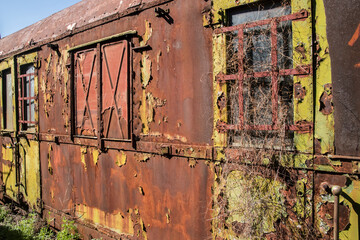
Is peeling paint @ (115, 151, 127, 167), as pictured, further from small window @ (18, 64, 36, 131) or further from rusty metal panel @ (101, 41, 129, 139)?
small window @ (18, 64, 36, 131)

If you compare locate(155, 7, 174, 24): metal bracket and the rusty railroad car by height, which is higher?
locate(155, 7, 174, 24): metal bracket

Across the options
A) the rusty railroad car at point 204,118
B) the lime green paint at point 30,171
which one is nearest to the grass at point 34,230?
the rusty railroad car at point 204,118

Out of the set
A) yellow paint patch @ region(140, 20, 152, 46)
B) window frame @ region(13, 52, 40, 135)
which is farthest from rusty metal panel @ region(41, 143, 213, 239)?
yellow paint patch @ region(140, 20, 152, 46)

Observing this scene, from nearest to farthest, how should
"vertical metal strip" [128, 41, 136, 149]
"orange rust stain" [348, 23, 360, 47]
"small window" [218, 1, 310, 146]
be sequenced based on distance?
"orange rust stain" [348, 23, 360, 47]
"small window" [218, 1, 310, 146]
"vertical metal strip" [128, 41, 136, 149]

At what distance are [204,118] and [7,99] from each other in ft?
19.0

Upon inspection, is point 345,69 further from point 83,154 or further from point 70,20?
point 70,20

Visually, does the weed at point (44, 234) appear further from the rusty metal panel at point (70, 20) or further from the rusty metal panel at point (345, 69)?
the rusty metal panel at point (345, 69)

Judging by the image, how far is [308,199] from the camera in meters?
2.27

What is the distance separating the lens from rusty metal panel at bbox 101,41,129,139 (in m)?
3.74

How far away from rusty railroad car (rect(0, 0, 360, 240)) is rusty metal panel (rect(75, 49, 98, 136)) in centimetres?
3

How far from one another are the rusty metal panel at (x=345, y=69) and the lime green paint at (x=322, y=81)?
0.10ft

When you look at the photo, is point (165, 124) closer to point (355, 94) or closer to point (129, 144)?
point (129, 144)

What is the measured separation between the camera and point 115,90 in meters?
3.90

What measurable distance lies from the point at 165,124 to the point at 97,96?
4.74 feet
